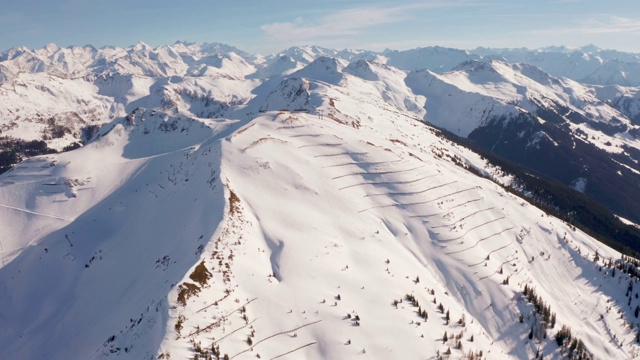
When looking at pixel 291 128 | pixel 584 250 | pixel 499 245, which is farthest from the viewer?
pixel 291 128

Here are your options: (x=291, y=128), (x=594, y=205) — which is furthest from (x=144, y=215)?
(x=594, y=205)

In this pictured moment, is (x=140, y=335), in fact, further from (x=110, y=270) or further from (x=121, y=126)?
(x=121, y=126)

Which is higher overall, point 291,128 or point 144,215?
point 291,128

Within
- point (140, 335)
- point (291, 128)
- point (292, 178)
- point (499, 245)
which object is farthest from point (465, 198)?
point (140, 335)

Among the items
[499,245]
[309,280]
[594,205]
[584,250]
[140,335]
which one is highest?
[140,335]

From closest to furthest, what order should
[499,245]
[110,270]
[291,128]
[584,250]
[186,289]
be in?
[186,289], [110,270], [499,245], [584,250], [291,128]

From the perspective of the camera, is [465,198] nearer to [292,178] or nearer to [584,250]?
[584,250]

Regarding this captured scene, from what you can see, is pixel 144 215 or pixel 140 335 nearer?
pixel 140 335
